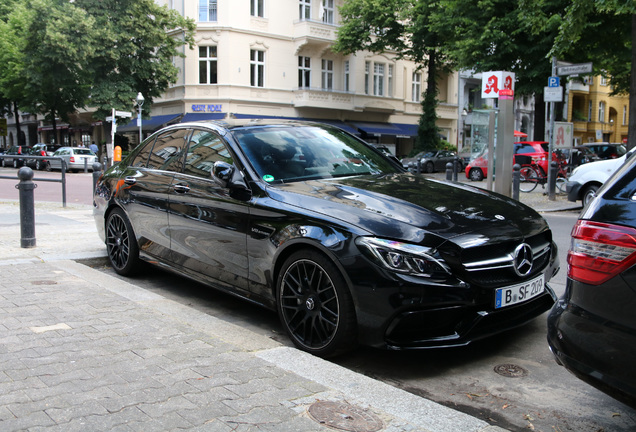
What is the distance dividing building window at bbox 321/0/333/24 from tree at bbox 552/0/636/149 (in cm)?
1984

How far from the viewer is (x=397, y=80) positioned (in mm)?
46438

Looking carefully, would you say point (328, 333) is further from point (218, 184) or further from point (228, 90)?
point (228, 90)

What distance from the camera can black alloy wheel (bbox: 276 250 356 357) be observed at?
11.9ft

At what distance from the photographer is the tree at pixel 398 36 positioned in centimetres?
3578

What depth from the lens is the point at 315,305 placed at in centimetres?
382

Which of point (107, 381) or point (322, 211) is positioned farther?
point (322, 211)

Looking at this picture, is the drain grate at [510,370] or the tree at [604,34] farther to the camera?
the tree at [604,34]

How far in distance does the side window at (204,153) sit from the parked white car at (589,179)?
30.5ft

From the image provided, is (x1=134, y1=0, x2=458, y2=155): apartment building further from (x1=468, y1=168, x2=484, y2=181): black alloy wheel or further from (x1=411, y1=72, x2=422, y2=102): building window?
(x1=468, y1=168, x2=484, y2=181): black alloy wheel

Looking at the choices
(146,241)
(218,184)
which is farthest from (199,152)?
(146,241)

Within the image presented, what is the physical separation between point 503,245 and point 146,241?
3.50m

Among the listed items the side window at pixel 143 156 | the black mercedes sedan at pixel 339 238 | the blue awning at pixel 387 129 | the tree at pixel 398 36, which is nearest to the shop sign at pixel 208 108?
the tree at pixel 398 36

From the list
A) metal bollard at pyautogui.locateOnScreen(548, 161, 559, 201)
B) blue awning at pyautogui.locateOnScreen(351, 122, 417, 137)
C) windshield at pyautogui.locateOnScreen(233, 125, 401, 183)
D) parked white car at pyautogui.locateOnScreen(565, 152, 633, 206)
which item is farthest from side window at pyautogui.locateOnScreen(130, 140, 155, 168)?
blue awning at pyautogui.locateOnScreen(351, 122, 417, 137)

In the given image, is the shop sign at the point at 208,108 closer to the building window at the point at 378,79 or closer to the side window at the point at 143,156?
the building window at the point at 378,79
